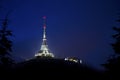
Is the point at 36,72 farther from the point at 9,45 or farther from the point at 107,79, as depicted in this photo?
the point at 9,45

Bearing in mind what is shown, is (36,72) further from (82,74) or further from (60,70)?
(82,74)

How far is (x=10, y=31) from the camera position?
1192 inches

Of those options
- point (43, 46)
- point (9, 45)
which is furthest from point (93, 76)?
point (43, 46)

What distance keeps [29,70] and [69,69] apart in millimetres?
725

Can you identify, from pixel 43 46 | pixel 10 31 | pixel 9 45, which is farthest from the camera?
pixel 43 46

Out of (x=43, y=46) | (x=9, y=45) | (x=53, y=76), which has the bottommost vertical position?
(x=53, y=76)

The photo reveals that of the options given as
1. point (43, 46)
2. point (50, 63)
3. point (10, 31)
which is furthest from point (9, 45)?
point (43, 46)

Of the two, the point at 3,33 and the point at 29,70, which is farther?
the point at 3,33

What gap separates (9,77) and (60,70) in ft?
2.92

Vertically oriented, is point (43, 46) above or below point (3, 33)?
above

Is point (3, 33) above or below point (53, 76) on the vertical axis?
above

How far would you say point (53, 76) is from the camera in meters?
4.76

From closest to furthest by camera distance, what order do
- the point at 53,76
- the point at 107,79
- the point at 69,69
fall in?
the point at 53,76, the point at 69,69, the point at 107,79

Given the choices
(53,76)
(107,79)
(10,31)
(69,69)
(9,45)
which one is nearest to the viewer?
(53,76)
